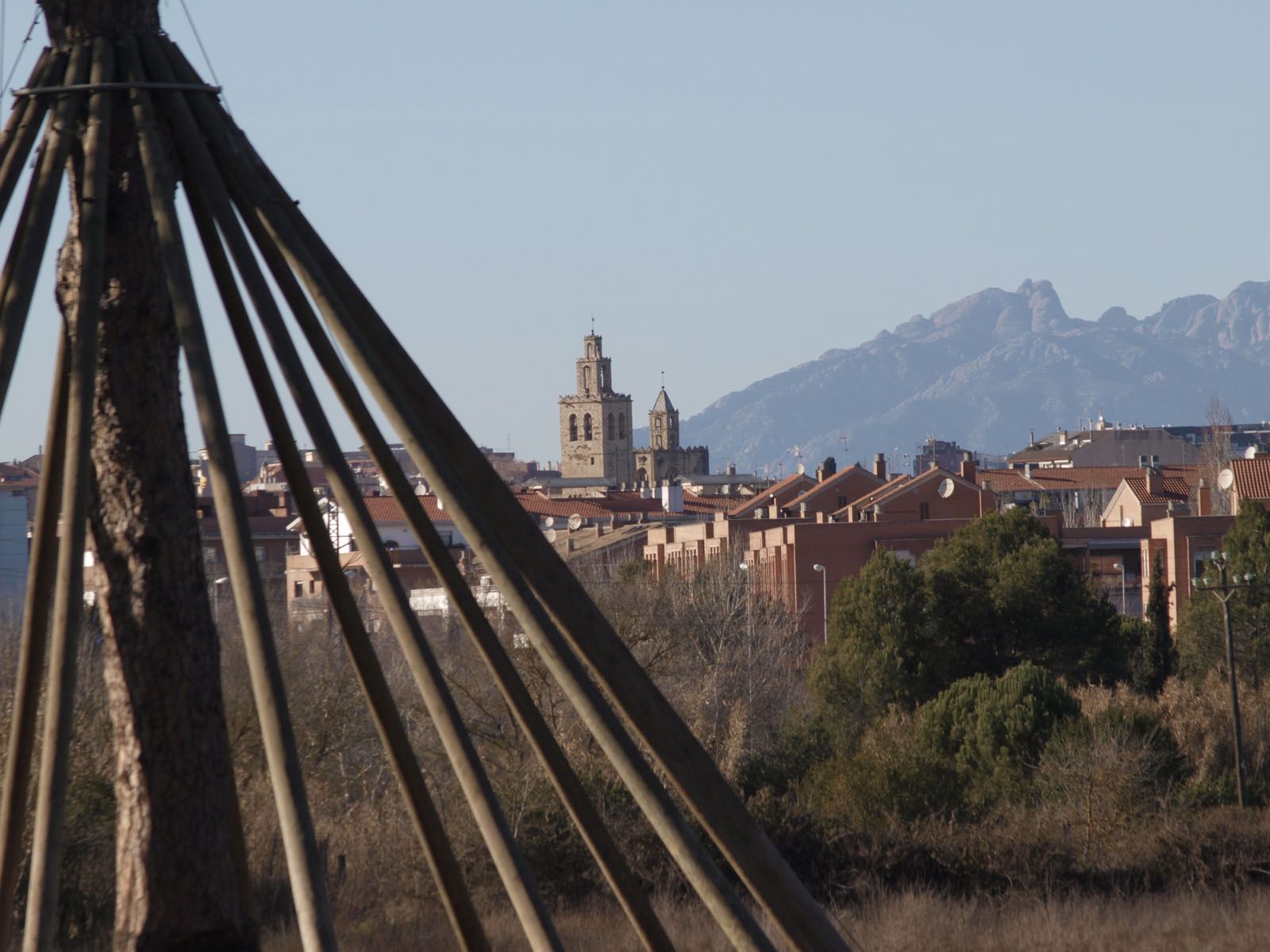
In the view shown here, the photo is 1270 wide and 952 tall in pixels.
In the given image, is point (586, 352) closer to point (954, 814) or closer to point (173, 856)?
point (954, 814)

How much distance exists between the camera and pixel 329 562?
11.4 ft

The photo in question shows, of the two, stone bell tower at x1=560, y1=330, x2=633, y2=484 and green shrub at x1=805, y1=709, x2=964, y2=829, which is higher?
stone bell tower at x1=560, y1=330, x2=633, y2=484

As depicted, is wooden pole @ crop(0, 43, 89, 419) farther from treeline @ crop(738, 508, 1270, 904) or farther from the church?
the church

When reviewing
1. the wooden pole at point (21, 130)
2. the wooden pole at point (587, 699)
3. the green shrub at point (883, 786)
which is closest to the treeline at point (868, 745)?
the green shrub at point (883, 786)

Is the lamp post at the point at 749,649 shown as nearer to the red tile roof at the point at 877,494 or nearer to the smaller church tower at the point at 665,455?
the red tile roof at the point at 877,494

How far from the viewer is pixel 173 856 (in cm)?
370

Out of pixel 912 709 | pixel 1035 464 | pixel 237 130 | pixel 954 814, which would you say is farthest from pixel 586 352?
pixel 237 130

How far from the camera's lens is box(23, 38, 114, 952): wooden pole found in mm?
3254

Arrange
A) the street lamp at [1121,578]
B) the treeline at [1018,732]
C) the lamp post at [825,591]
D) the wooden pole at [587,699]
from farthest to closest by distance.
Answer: the street lamp at [1121,578] < the lamp post at [825,591] < the treeline at [1018,732] < the wooden pole at [587,699]

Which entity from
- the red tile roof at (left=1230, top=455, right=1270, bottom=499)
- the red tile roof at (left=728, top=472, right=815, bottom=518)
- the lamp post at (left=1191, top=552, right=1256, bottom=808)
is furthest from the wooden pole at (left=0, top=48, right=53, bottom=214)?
the red tile roof at (left=728, top=472, right=815, bottom=518)

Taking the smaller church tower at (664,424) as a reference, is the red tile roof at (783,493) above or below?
below

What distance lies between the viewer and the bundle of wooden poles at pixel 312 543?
10.2 ft

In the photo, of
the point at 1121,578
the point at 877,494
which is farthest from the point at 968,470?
the point at 1121,578

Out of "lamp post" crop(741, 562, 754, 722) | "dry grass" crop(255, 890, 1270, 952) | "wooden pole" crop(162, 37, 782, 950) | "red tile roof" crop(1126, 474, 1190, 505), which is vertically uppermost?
"red tile roof" crop(1126, 474, 1190, 505)
